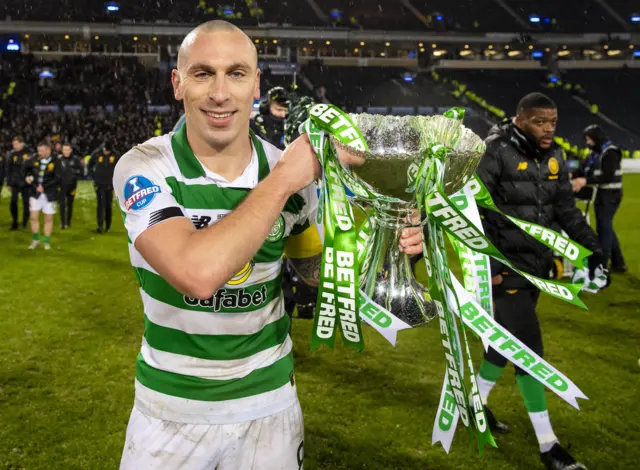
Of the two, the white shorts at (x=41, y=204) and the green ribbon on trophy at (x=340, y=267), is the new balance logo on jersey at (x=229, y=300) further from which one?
the white shorts at (x=41, y=204)

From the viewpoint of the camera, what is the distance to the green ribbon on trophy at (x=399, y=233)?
59.9 inches

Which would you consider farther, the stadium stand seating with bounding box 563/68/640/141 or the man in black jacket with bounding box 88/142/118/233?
the stadium stand seating with bounding box 563/68/640/141

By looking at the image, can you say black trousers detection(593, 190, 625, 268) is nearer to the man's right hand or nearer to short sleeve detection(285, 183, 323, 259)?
short sleeve detection(285, 183, 323, 259)

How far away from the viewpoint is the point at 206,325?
6.07 feet

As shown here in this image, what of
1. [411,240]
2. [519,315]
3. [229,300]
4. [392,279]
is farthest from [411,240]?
[519,315]

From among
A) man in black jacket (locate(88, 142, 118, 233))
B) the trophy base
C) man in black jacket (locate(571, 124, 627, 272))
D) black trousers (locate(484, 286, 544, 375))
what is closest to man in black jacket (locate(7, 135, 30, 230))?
man in black jacket (locate(88, 142, 118, 233))

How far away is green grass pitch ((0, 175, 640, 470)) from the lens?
3.98 meters

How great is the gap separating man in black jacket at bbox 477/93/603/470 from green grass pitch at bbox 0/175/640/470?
53 centimetres

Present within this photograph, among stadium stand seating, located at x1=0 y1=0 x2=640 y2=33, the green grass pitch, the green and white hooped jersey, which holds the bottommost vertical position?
the green grass pitch

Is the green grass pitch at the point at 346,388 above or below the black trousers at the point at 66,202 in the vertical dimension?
below

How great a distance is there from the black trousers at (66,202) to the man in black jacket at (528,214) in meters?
10.2

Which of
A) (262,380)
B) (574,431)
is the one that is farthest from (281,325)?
(574,431)

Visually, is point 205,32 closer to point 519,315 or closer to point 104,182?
point 519,315

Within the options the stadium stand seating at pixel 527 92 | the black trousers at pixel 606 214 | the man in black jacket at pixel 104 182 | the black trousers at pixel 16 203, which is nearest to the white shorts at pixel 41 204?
the black trousers at pixel 16 203
